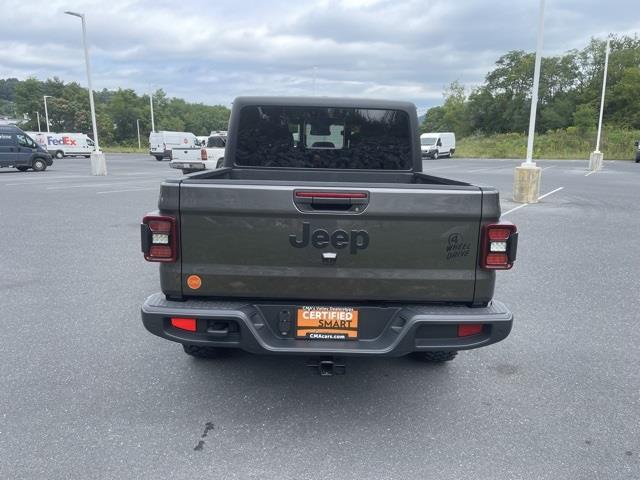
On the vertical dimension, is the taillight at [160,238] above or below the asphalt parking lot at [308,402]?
above

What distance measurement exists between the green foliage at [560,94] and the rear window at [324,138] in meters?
67.5

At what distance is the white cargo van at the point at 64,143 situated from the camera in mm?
43750

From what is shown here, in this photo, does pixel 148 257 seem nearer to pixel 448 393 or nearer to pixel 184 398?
pixel 184 398

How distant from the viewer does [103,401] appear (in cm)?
337

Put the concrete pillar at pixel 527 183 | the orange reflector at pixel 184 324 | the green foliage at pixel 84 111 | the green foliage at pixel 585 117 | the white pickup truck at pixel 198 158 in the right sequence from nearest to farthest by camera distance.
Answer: the orange reflector at pixel 184 324 → the concrete pillar at pixel 527 183 → the white pickup truck at pixel 198 158 → the green foliage at pixel 585 117 → the green foliage at pixel 84 111

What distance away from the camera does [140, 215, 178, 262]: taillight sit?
289 cm

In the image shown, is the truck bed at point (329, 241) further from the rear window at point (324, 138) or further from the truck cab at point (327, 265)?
the rear window at point (324, 138)

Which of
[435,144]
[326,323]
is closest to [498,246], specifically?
[326,323]

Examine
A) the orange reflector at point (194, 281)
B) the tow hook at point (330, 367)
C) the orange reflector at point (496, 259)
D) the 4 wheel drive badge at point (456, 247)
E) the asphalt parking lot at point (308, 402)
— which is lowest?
the asphalt parking lot at point (308, 402)

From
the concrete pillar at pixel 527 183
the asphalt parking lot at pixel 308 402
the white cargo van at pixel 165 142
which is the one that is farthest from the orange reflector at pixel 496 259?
the white cargo van at pixel 165 142

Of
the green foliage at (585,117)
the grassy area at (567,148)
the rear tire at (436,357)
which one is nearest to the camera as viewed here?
the rear tire at (436,357)

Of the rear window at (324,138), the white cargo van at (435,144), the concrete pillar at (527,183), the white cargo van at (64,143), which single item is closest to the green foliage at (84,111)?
the white cargo van at (64,143)

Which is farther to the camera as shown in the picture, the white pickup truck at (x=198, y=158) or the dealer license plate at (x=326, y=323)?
the white pickup truck at (x=198, y=158)

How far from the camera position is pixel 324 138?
4773mm
